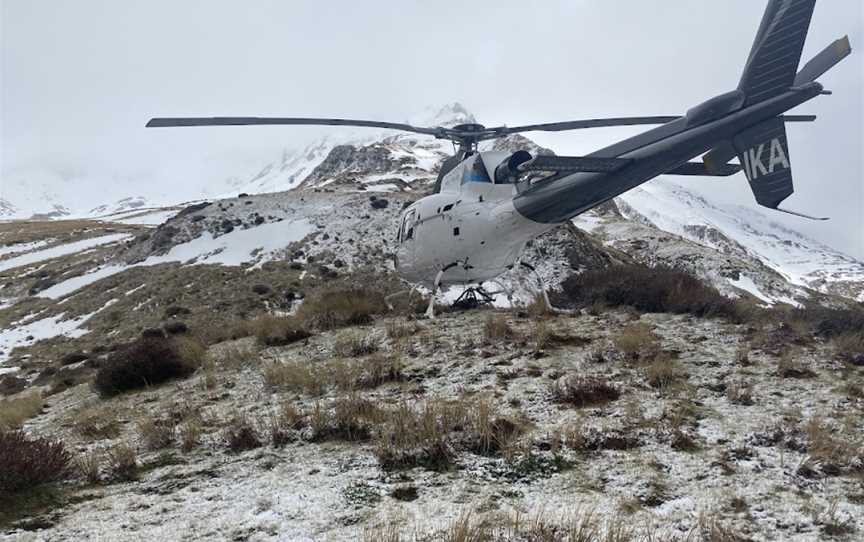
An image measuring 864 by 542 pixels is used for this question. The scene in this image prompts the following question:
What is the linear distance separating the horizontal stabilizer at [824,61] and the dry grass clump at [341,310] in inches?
398

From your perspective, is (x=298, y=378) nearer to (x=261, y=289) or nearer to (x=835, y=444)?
(x=835, y=444)

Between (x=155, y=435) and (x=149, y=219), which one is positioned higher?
(x=149, y=219)

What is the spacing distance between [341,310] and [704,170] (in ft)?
29.2

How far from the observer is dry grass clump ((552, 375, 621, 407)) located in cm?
607

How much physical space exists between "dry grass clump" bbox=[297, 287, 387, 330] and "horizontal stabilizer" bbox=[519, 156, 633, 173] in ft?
18.1

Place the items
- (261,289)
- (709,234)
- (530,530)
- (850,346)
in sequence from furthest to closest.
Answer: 1. (709,234)
2. (261,289)
3. (850,346)
4. (530,530)

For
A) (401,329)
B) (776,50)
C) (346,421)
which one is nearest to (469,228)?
(401,329)

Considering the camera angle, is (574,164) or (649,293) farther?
(649,293)

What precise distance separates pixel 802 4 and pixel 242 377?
11.3 m

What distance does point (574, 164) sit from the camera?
9.65 meters

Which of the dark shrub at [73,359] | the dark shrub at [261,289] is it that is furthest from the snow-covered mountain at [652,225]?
the dark shrub at [73,359]

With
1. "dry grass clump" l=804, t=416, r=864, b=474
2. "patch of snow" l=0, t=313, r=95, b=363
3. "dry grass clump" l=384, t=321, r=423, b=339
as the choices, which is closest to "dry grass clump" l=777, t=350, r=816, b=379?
"dry grass clump" l=804, t=416, r=864, b=474

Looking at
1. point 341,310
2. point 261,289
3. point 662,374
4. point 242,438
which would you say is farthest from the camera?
point 261,289

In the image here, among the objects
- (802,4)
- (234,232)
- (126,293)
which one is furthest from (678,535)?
(234,232)
